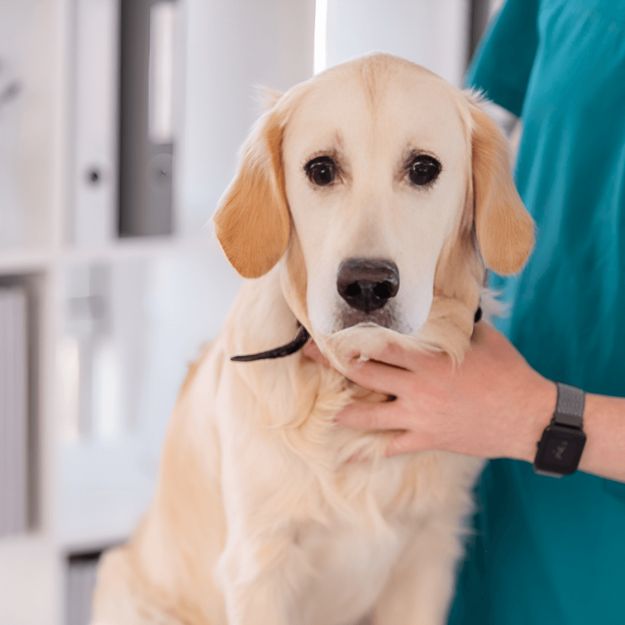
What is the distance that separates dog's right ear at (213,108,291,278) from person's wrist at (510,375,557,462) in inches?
9.7

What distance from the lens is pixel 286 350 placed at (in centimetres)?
96

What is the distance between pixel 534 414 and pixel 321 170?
28cm

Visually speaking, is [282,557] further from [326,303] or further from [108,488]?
[108,488]

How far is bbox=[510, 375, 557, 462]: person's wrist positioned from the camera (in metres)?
0.93

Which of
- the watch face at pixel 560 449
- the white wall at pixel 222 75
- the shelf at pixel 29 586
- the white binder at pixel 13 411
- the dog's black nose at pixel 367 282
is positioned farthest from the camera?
the shelf at pixel 29 586

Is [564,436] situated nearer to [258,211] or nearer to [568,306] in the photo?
[568,306]

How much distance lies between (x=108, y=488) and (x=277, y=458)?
1.03 meters

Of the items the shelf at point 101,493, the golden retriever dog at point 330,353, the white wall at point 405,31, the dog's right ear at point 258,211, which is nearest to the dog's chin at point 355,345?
the golden retriever dog at point 330,353

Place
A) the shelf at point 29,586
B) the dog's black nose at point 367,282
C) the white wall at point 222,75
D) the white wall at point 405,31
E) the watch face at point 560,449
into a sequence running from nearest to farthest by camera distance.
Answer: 1. the dog's black nose at point 367,282
2. the watch face at point 560,449
3. the white wall at point 405,31
4. the white wall at point 222,75
5. the shelf at point 29,586

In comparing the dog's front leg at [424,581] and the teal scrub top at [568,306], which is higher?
the teal scrub top at [568,306]

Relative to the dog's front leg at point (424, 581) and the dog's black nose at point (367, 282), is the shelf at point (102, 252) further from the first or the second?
the dog's black nose at point (367, 282)

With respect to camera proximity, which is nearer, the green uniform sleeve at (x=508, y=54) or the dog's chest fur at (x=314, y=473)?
the dog's chest fur at (x=314, y=473)

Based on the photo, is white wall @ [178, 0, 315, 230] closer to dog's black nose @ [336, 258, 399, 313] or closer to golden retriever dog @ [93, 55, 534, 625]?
golden retriever dog @ [93, 55, 534, 625]

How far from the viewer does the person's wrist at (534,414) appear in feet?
3.04
